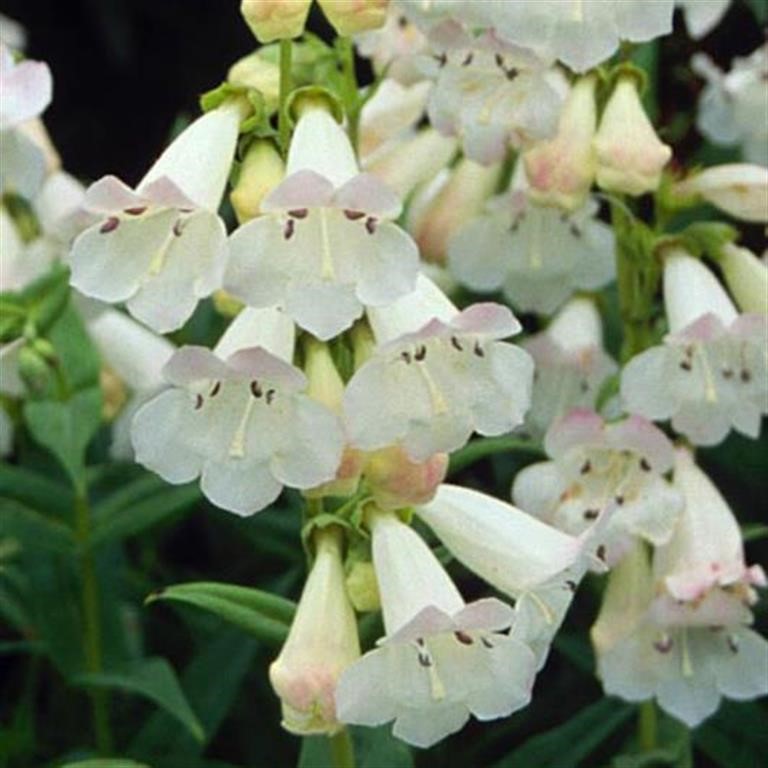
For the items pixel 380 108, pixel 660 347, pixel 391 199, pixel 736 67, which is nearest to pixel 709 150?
pixel 736 67

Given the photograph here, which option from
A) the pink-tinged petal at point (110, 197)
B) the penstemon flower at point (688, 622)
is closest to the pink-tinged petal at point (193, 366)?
the pink-tinged petal at point (110, 197)

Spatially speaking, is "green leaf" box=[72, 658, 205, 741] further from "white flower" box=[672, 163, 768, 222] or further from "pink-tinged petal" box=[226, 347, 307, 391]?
"white flower" box=[672, 163, 768, 222]

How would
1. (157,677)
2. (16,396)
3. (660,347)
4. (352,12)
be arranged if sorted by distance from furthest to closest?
(16,396) < (157,677) < (660,347) < (352,12)

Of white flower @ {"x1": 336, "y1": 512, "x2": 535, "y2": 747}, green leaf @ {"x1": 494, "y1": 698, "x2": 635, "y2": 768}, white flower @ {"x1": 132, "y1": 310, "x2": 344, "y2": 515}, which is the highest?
white flower @ {"x1": 132, "y1": 310, "x2": 344, "y2": 515}

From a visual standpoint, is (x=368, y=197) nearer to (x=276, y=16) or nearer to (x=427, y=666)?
(x=276, y=16)

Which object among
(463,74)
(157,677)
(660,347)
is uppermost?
(463,74)

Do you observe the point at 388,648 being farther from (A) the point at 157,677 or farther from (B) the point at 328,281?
(A) the point at 157,677

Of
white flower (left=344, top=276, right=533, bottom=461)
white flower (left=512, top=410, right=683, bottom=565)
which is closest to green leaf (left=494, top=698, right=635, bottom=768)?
white flower (left=512, top=410, right=683, bottom=565)
